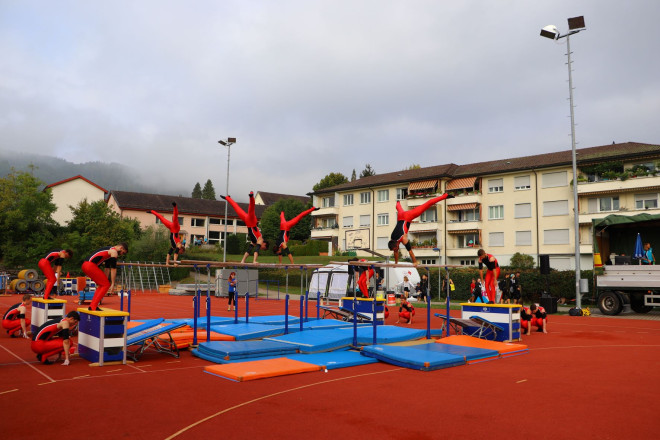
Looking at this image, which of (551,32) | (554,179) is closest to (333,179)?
(554,179)

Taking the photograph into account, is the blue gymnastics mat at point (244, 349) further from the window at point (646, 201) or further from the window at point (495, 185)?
the window at point (495, 185)

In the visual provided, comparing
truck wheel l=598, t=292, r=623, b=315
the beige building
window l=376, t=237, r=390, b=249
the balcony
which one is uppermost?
the beige building

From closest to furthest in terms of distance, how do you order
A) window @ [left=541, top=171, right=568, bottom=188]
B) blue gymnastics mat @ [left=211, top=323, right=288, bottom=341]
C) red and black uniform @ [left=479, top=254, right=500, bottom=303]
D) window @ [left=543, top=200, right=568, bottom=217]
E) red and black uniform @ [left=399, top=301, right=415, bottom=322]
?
blue gymnastics mat @ [left=211, top=323, right=288, bottom=341] < red and black uniform @ [left=479, top=254, right=500, bottom=303] < red and black uniform @ [left=399, top=301, right=415, bottom=322] < window @ [left=543, top=200, right=568, bottom=217] < window @ [left=541, top=171, right=568, bottom=188]

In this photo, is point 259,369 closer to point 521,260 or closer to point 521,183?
point 521,260

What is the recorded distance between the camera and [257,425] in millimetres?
5625

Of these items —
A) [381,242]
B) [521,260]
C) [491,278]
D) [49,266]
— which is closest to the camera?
[49,266]

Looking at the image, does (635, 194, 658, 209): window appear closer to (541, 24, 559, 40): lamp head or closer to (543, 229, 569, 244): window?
(543, 229, 569, 244): window

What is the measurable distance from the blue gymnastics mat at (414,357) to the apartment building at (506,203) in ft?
98.6

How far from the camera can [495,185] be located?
4184cm

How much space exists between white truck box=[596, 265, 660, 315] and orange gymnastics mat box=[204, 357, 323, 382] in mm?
15594

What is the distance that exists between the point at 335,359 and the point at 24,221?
4373 centimetres

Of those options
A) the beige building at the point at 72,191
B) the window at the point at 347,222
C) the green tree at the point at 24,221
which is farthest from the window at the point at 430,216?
the beige building at the point at 72,191

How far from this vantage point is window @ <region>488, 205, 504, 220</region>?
41.1 m

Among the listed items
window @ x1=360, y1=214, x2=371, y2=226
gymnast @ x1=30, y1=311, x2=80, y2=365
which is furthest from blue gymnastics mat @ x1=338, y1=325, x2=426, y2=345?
window @ x1=360, y1=214, x2=371, y2=226
